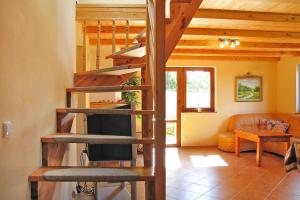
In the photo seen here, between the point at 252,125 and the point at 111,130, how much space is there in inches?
205

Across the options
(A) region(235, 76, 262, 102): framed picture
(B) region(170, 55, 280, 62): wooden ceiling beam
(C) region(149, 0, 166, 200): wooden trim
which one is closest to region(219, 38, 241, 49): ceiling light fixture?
(B) region(170, 55, 280, 62): wooden ceiling beam

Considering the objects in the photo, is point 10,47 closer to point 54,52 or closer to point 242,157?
point 54,52

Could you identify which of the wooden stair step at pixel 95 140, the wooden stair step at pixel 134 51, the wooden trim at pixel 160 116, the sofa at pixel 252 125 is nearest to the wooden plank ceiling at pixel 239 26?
the wooden stair step at pixel 134 51

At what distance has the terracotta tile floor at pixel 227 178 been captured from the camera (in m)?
4.12

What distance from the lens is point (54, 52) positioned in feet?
8.79

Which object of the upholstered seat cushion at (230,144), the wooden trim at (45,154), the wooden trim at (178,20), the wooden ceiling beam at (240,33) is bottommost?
the upholstered seat cushion at (230,144)

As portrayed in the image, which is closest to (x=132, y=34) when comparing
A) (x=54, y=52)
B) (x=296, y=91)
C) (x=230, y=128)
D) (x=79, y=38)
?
(x=79, y=38)

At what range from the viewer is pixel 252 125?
7359 millimetres

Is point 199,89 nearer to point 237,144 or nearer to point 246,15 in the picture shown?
point 237,144

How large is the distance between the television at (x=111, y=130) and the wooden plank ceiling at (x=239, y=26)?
4.41 feet

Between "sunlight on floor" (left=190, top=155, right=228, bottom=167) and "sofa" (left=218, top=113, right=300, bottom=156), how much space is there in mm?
645

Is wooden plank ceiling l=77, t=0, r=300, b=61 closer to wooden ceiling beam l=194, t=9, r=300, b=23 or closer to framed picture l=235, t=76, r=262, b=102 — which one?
wooden ceiling beam l=194, t=9, r=300, b=23

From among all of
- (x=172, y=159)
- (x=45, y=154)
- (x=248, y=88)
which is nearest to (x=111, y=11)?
(x=45, y=154)

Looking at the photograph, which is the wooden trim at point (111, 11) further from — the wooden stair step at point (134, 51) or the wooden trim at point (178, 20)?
the wooden trim at point (178, 20)
